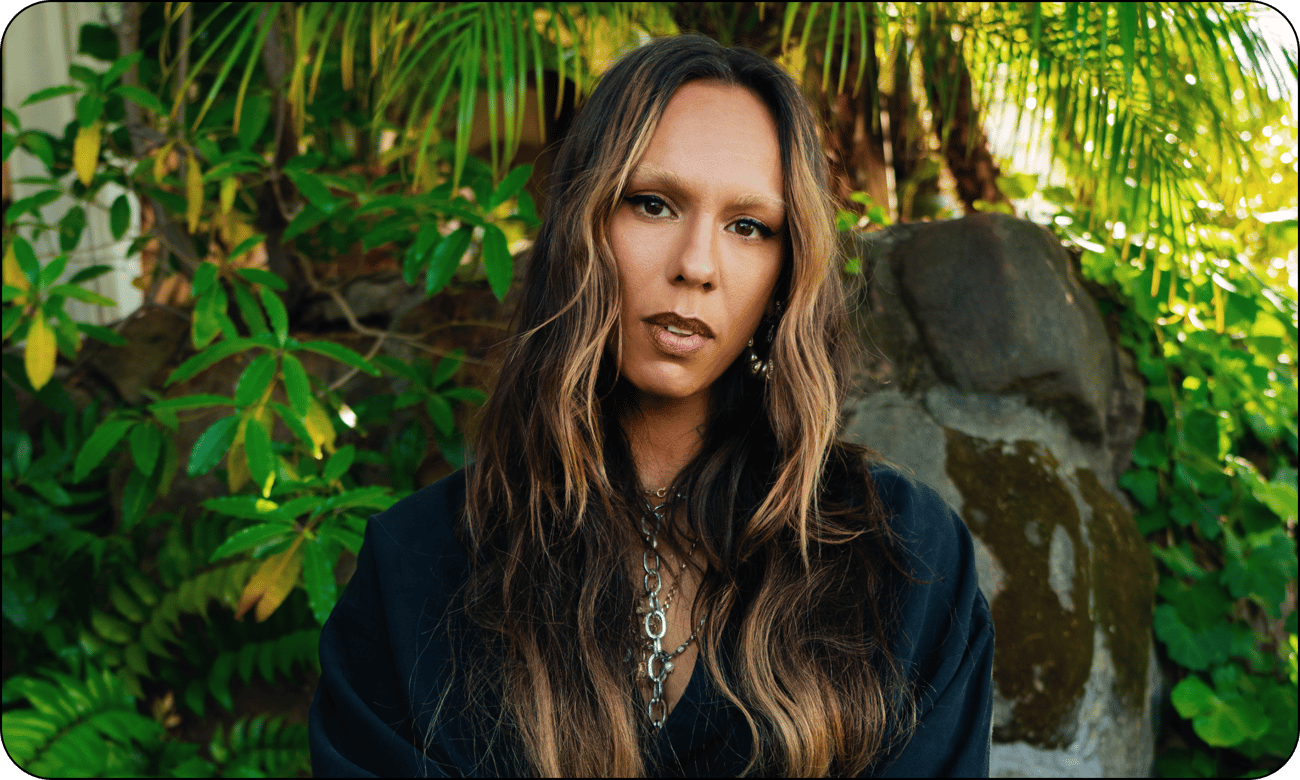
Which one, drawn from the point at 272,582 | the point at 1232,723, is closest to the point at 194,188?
the point at 272,582

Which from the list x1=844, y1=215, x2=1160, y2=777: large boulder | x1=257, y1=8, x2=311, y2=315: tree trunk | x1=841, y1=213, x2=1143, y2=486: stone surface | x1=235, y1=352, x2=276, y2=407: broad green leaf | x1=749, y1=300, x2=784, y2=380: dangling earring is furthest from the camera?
x1=257, y1=8, x2=311, y2=315: tree trunk

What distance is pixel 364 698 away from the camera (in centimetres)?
113

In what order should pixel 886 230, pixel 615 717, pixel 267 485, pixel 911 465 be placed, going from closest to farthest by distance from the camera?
pixel 615 717 → pixel 267 485 → pixel 911 465 → pixel 886 230

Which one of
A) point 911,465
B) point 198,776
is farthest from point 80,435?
point 911,465

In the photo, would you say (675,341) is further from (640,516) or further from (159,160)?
(159,160)

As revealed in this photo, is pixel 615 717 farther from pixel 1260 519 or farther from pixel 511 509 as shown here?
pixel 1260 519

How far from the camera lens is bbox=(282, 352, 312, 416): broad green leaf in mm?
1494

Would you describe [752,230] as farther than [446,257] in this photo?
No

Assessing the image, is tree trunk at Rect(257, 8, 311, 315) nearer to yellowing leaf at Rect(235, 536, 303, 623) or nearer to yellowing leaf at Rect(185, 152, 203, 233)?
yellowing leaf at Rect(185, 152, 203, 233)

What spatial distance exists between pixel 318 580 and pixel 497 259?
0.70 meters

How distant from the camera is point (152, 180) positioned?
2176 mm

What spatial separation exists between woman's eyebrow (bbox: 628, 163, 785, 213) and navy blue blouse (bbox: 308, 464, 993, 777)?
1.50 feet

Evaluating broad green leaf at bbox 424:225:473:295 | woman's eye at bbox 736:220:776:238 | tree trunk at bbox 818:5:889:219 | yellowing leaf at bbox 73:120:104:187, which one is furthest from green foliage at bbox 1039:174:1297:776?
yellowing leaf at bbox 73:120:104:187

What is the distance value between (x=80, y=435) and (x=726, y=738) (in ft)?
7.41
